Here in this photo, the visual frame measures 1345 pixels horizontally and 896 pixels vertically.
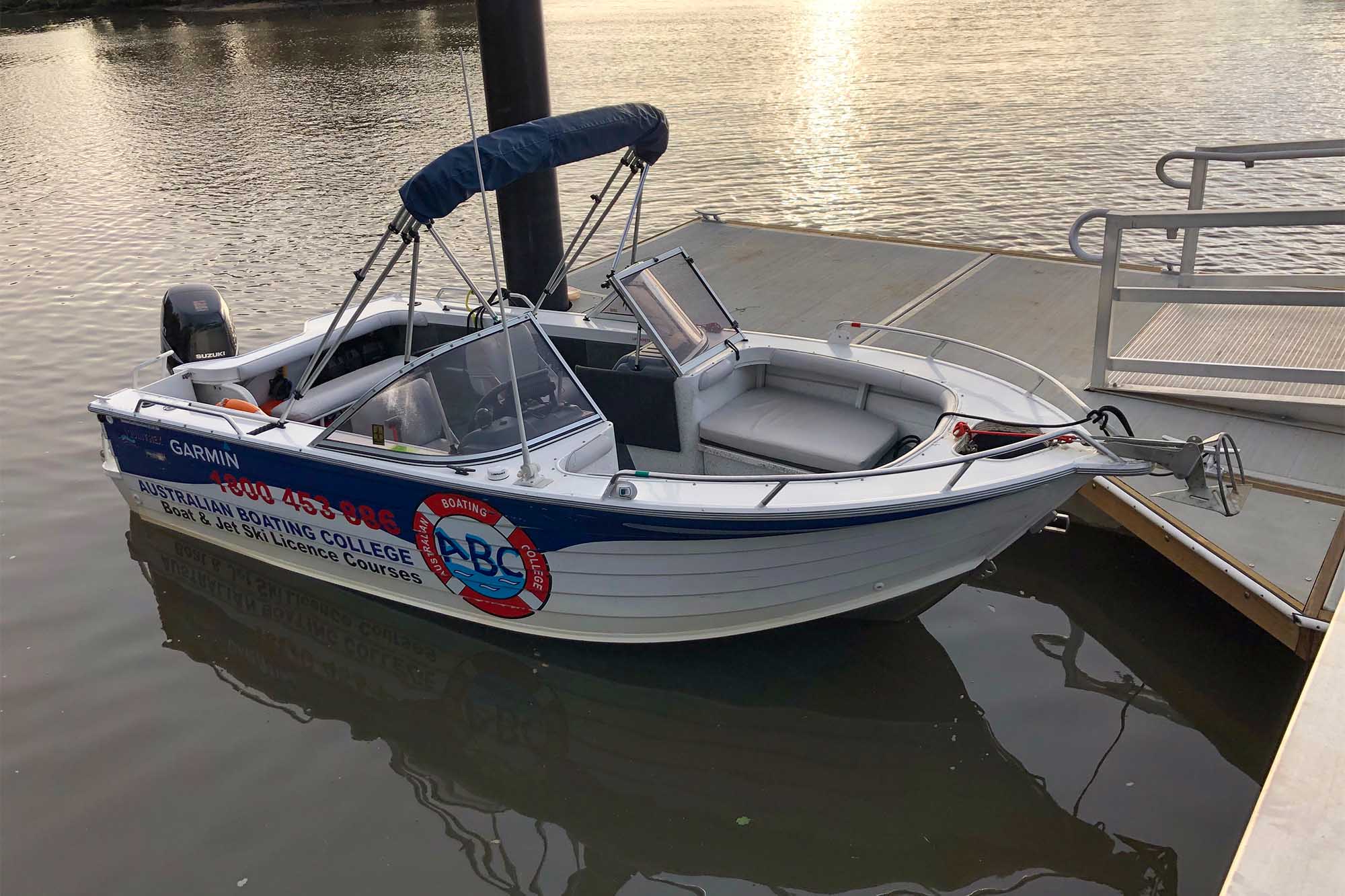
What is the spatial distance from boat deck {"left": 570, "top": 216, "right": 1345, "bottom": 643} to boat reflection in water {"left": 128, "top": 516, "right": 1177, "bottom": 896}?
1490 mm

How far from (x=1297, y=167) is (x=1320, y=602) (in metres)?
12.3

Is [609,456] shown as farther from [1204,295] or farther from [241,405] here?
[1204,295]

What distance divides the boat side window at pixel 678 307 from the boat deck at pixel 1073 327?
6.42ft

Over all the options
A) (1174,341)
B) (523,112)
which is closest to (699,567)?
(1174,341)

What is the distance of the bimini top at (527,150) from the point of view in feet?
17.1

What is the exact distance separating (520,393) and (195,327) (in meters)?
2.95

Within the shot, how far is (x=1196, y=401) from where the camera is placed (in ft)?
21.7

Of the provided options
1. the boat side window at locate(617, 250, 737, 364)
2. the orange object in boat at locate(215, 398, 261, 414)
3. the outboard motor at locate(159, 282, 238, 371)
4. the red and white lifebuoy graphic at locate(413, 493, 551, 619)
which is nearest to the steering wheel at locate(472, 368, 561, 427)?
the red and white lifebuoy graphic at locate(413, 493, 551, 619)

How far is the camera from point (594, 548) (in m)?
5.10

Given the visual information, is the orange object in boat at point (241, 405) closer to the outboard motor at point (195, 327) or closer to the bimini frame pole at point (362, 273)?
the bimini frame pole at point (362, 273)

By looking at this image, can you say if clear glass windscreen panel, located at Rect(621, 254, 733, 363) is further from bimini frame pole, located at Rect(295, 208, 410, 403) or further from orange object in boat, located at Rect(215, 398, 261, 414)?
orange object in boat, located at Rect(215, 398, 261, 414)

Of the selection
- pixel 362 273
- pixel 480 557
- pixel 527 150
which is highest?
pixel 527 150

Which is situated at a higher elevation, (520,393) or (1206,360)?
(520,393)

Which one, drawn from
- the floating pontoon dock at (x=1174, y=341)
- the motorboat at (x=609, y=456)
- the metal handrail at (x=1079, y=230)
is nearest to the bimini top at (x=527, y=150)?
the motorboat at (x=609, y=456)
